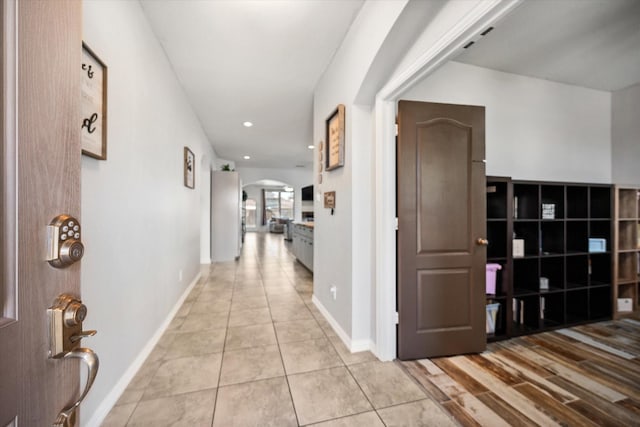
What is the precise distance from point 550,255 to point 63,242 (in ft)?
11.7

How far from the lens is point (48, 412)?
1.71ft

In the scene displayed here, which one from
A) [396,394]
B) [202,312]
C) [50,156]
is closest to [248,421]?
→ [396,394]

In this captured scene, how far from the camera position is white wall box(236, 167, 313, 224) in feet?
32.3

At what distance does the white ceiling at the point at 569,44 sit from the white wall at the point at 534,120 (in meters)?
0.13

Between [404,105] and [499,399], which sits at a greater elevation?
[404,105]

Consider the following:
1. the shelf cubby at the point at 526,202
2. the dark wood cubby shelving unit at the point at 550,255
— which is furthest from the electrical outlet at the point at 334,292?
the shelf cubby at the point at 526,202

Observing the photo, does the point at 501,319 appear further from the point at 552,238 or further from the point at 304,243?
the point at 304,243

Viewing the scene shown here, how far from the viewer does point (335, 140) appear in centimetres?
256

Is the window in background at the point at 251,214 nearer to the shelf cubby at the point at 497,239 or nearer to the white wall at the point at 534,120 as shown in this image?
the white wall at the point at 534,120

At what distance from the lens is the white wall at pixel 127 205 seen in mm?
1425

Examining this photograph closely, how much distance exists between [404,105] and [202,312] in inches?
119

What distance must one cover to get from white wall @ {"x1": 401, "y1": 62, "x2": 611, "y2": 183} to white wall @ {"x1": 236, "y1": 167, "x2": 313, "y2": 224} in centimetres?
785

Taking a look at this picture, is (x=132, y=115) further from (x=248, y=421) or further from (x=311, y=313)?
(x=311, y=313)

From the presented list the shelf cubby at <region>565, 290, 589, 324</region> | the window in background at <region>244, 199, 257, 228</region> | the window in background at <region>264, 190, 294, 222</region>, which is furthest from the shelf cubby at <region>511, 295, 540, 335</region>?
the window in background at <region>244, 199, 257, 228</region>
